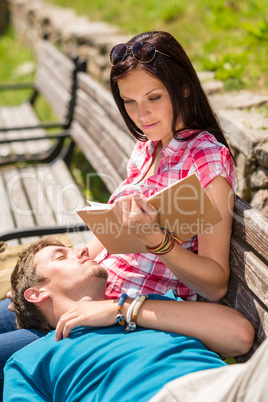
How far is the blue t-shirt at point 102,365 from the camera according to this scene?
159cm

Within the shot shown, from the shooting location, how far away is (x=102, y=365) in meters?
1.71

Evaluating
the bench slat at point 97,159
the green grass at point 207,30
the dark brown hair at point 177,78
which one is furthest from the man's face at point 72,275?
the green grass at point 207,30

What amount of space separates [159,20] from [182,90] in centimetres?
429

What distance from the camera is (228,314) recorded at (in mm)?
1788

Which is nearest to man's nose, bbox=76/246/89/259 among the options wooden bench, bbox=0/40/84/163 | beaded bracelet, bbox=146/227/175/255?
beaded bracelet, bbox=146/227/175/255

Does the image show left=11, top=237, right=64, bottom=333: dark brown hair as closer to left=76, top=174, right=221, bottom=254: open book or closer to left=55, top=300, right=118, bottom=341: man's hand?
left=55, top=300, right=118, bottom=341: man's hand

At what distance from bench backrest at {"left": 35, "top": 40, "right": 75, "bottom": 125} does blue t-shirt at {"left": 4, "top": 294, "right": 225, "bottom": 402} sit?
321cm

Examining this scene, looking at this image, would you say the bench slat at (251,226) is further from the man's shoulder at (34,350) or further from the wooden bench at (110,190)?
the man's shoulder at (34,350)

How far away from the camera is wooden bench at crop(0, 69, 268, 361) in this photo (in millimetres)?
1770

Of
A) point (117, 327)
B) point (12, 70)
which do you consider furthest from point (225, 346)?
point (12, 70)

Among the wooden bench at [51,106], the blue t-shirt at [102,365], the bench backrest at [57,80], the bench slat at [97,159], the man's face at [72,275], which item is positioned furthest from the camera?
the bench backrest at [57,80]

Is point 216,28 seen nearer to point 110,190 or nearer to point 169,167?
point 110,190

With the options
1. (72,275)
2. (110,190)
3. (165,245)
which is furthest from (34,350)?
(110,190)

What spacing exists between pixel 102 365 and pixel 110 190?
5.90ft
